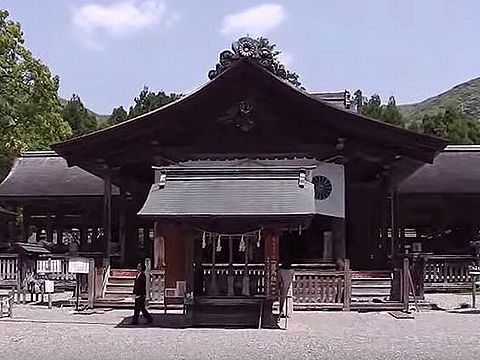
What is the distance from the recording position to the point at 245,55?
71.7ft

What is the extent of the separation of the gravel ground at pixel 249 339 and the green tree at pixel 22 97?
18.5 m

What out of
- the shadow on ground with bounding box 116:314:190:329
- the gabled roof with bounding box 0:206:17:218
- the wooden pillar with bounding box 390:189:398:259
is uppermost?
the gabled roof with bounding box 0:206:17:218

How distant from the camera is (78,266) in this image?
2005cm

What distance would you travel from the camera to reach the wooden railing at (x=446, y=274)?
26234mm

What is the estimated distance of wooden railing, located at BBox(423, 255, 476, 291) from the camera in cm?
2623

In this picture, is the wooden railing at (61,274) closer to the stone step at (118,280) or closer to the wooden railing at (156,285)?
the stone step at (118,280)

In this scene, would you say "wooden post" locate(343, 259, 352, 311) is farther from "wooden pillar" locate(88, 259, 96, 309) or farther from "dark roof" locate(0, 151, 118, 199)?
"dark roof" locate(0, 151, 118, 199)

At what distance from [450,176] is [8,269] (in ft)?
49.1

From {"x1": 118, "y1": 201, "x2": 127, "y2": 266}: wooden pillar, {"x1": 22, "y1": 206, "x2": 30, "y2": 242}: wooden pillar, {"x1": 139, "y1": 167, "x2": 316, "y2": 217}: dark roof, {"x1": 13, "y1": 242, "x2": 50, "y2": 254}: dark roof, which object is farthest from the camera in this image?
{"x1": 22, "y1": 206, "x2": 30, "y2": 242}: wooden pillar

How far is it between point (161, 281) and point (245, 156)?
409 cm

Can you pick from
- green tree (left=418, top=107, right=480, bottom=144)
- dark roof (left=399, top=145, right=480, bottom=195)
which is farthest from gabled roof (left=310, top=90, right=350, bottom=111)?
green tree (left=418, top=107, right=480, bottom=144)

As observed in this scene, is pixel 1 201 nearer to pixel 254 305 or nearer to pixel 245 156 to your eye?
pixel 245 156

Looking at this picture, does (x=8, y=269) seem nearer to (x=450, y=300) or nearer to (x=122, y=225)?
(x=122, y=225)

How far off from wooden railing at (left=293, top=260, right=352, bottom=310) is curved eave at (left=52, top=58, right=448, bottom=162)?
3574 millimetres
